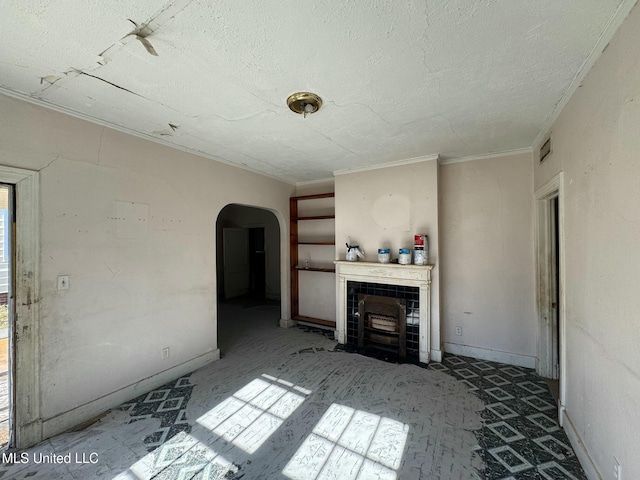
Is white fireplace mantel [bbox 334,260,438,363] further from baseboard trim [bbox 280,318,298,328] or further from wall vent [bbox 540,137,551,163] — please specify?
wall vent [bbox 540,137,551,163]

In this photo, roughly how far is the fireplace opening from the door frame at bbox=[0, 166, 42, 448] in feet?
9.98

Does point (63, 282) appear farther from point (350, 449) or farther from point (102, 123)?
point (350, 449)

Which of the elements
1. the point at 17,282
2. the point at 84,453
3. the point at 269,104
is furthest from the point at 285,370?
the point at 269,104

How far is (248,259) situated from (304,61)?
→ 6121 millimetres

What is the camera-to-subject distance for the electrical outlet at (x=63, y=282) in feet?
6.22

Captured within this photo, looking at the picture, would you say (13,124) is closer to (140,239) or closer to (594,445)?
(140,239)

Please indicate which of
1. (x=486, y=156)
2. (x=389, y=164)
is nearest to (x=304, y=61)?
(x=389, y=164)

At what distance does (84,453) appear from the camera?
1.71 m

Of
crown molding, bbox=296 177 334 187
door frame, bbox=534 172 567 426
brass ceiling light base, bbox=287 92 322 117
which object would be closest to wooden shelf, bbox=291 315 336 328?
crown molding, bbox=296 177 334 187

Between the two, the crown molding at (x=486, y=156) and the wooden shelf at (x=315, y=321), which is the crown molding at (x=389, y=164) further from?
the wooden shelf at (x=315, y=321)

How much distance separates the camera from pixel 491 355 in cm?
298

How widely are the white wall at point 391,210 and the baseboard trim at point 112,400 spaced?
7.51 feet

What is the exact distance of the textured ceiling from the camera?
1091mm

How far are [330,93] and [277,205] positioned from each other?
250 centimetres
